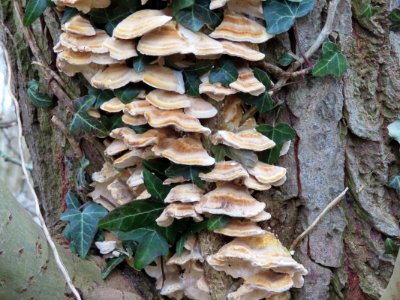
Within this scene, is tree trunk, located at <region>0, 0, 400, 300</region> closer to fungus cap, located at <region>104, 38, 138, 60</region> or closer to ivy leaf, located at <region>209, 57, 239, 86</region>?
ivy leaf, located at <region>209, 57, 239, 86</region>

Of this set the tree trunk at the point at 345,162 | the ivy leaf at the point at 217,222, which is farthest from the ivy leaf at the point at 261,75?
the ivy leaf at the point at 217,222

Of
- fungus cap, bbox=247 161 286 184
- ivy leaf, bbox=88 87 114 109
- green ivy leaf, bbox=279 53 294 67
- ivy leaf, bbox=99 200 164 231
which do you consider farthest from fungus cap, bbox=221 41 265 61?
ivy leaf, bbox=99 200 164 231

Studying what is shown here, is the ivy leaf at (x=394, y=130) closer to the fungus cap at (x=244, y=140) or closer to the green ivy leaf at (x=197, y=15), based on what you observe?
the fungus cap at (x=244, y=140)

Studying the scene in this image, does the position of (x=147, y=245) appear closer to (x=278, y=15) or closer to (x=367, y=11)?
(x=278, y=15)

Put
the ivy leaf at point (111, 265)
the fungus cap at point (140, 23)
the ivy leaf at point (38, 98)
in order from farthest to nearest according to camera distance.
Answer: the ivy leaf at point (38, 98), the ivy leaf at point (111, 265), the fungus cap at point (140, 23)

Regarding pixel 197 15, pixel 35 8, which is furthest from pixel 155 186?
pixel 35 8

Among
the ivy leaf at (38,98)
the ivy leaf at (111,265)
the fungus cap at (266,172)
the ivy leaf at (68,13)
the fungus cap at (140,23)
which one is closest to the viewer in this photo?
the fungus cap at (140,23)
